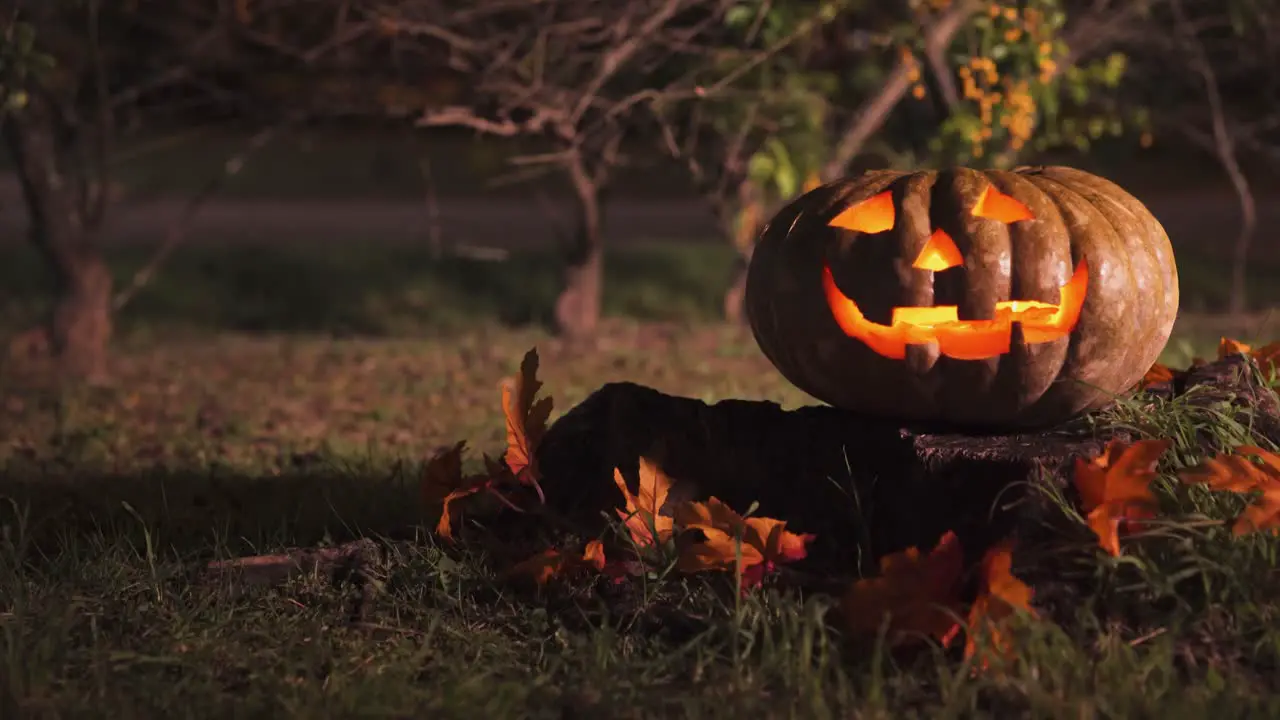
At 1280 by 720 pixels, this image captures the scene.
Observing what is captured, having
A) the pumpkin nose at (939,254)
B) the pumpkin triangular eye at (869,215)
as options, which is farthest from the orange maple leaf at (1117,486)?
the pumpkin triangular eye at (869,215)

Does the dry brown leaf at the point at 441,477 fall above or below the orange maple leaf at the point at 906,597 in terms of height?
above

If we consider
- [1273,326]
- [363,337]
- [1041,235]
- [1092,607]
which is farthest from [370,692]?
[1273,326]

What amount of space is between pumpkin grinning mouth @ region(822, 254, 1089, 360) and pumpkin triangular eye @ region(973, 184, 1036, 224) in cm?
20

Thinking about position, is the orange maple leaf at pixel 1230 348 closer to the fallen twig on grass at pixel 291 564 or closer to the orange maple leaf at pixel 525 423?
the orange maple leaf at pixel 525 423

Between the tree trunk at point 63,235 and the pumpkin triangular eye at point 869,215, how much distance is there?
4953mm

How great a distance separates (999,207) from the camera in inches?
131

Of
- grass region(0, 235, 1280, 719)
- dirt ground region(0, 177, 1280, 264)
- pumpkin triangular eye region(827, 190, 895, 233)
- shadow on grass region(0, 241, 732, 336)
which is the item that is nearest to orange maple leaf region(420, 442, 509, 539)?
grass region(0, 235, 1280, 719)

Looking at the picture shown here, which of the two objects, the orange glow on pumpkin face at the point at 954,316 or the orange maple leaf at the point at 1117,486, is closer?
the orange maple leaf at the point at 1117,486

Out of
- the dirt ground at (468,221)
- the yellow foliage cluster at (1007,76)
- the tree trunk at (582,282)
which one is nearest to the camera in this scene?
the yellow foliage cluster at (1007,76)

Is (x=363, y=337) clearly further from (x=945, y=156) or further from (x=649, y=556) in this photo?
(x=649, y=556)

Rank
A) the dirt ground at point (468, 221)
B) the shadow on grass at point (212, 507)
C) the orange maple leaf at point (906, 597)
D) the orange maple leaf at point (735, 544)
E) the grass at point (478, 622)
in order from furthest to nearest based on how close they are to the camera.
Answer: the dirt ground at point (468, 221) < the shadow on grass at point (212, 507) < the orange maple leaf at point (735, 544) < the orange maple leaf at point (906, 597) < the grass at point (478, 622)

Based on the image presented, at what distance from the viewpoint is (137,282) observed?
7.02 metres

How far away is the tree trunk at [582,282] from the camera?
8336mm

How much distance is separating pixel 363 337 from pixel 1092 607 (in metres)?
7.29
